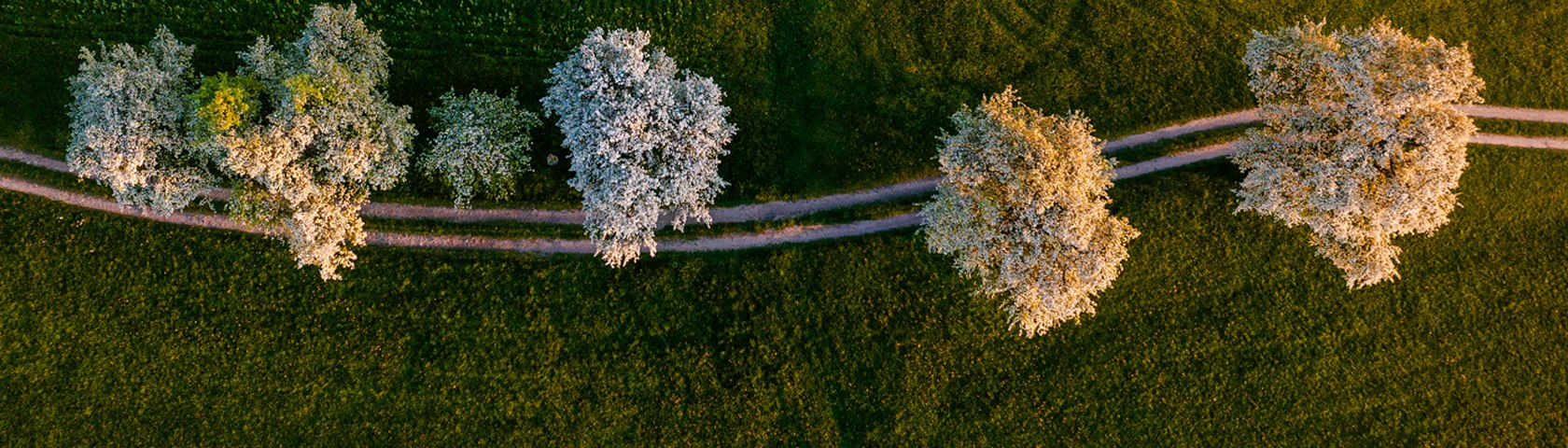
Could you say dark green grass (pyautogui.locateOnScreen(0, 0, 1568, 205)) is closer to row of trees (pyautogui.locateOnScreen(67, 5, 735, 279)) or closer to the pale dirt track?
the pale dirt track

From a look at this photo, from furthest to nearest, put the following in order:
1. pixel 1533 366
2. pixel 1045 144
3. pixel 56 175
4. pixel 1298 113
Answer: pixel 1533 366
pixel 56 175
pixel 1298 113
pixel 1045 144

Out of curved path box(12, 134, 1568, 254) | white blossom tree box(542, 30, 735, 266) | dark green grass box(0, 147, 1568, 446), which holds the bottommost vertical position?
dark green grass box(0, 147, 1568, 446)

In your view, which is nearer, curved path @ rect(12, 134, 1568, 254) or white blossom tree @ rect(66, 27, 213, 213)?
white blossom tree @ rect(66, 27, 213, 213)

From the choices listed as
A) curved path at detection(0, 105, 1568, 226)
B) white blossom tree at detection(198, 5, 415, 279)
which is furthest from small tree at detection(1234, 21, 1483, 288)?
white blossom tree at detection(198, 5, 415, 279)

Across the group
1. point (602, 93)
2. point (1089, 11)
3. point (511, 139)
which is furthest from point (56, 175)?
point (1089, 11)

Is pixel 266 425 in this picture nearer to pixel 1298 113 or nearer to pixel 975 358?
pixel 975 358

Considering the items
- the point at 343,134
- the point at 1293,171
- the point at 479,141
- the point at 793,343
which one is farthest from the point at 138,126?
the point at 1293,171

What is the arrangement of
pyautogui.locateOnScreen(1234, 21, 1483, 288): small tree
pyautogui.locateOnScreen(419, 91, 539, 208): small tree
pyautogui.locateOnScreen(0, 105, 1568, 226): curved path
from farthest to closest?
pyautogui.locateOnScreen(0, 105, 1568, 226): curved path → pyautogui.locateOnScreen(419, 91, 539, 208): small tree → pyautogui.locateOnScreen(1234, 21, 1483, 288): small tree
